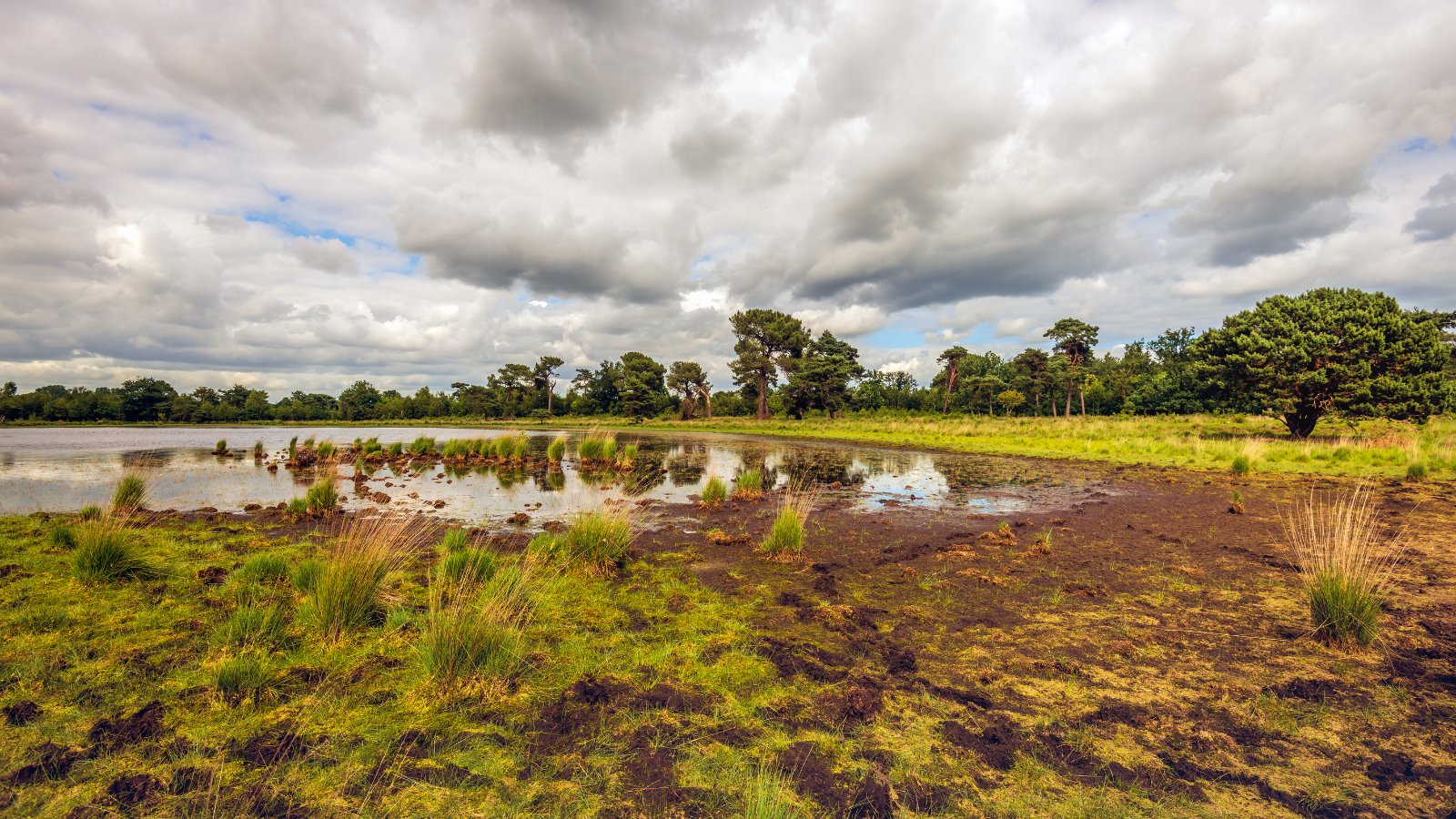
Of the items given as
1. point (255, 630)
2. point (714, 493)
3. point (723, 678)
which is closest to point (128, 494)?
point (255, 630)

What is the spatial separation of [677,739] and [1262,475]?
20.6m

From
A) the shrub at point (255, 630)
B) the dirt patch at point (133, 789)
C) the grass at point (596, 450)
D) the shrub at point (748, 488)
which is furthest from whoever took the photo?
the grass at point (596, 450)

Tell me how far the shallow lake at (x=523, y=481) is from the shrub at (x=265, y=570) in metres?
3.69

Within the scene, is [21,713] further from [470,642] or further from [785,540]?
[785,540]

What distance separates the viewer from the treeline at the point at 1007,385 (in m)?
24.4

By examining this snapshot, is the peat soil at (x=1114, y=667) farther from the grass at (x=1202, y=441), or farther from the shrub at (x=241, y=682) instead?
the grass at (x=1202, y=441)

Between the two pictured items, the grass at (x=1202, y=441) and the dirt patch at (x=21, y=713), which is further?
the grass at (x=1202, y=441)

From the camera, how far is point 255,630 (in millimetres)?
4656

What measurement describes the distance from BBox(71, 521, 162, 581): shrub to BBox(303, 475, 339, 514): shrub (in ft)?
14.2

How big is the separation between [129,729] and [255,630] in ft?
3.89

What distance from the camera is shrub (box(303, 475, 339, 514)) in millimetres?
11000

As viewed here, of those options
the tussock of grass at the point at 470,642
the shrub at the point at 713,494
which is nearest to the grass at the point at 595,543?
the tussock of grass at the point at 470,642

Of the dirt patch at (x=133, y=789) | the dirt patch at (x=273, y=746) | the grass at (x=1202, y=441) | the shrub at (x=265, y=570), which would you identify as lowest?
the dirt patch at (x=273, y=746)

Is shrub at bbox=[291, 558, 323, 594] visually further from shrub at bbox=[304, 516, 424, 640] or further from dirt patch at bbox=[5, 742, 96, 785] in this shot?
dirt patch at bbox=[5, 742, 96, 785]
